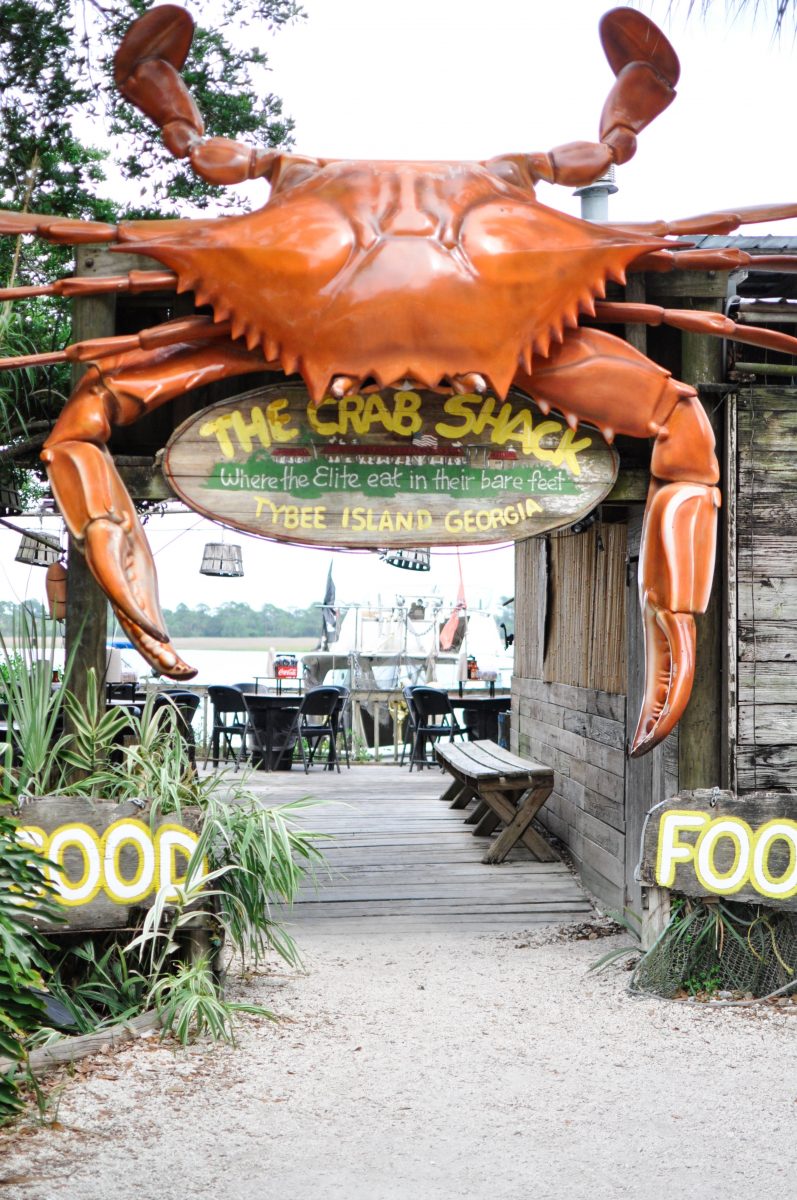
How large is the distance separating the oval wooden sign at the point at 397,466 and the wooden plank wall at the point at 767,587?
77cm

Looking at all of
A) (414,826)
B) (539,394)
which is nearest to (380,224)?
(539,394)

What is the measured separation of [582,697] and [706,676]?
7.21 ft

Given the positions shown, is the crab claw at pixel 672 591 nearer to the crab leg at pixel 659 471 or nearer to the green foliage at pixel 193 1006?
the crab leg at pixel 659 471

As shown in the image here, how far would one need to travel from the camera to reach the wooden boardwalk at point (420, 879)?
22.0 feet

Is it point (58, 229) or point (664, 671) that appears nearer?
point (664, 671)

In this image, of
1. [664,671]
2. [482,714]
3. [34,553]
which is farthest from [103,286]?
[482,714]

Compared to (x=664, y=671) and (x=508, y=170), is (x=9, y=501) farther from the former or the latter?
(x=664, y=671)

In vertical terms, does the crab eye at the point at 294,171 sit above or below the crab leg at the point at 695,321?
above

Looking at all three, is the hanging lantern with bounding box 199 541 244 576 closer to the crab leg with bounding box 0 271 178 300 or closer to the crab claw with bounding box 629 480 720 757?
the crab leg with bounding box 0 271 178 300

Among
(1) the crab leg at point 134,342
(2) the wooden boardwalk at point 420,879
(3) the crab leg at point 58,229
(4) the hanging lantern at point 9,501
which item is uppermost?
(3) the crab leg at point 58,229

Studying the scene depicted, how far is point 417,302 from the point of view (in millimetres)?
4727

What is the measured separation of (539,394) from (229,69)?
592 cm

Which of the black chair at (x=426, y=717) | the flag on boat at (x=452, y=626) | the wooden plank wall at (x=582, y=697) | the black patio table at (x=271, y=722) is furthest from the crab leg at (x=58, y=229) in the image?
the flag on boat at (x=452, y=626)

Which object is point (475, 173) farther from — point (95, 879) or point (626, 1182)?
point (626, 1182)
